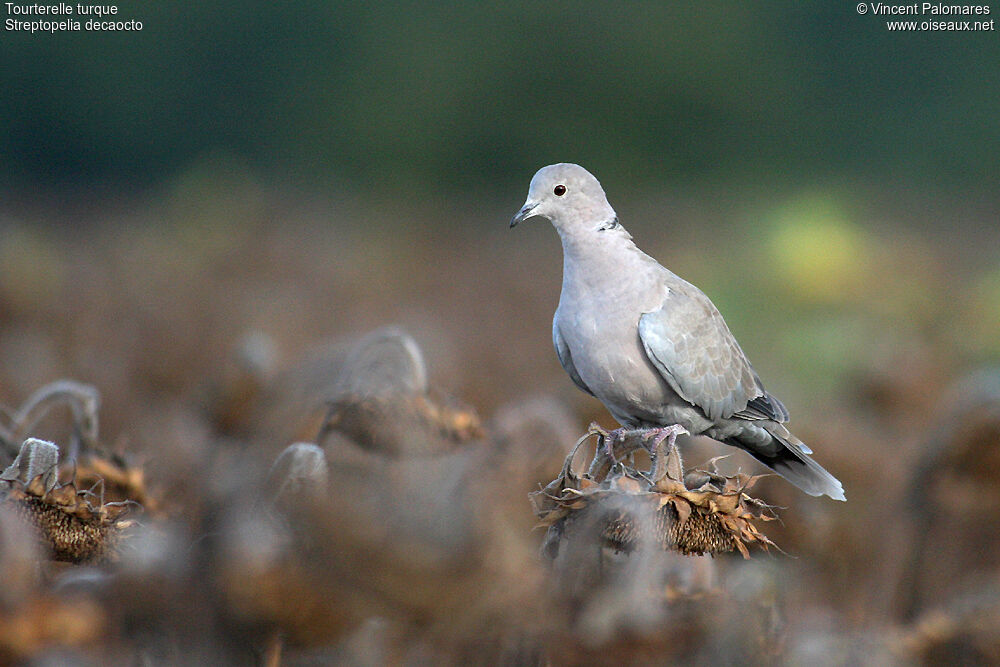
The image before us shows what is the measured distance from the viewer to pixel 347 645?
1858 millimetres

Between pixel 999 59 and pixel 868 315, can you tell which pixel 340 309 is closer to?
pixel 868 315

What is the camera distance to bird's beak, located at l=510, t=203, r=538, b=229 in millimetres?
2988

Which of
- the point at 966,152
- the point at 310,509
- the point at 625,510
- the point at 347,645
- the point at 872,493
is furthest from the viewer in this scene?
the point at 966,152

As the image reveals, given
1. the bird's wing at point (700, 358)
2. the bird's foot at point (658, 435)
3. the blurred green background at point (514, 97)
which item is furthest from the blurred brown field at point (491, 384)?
the blurred green background at point (514, 97)

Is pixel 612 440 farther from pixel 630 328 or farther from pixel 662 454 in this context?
pixel 630 328

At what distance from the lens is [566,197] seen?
3.10 m

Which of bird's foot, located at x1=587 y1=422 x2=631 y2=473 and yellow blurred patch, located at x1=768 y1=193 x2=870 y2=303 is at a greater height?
yellow blurred patch, located at x1=768 y1=193 x2=870 y2=303

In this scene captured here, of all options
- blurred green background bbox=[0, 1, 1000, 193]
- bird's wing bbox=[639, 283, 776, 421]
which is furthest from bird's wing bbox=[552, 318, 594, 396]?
blurred green background bbox=[0, 1, 1000, 193]

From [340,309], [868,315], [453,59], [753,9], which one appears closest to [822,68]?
[753,9]

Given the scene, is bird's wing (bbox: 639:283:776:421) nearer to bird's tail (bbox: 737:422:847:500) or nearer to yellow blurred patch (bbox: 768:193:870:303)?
bird's tail (bbox: 737:422:847:500)

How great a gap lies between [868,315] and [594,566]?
9.00m

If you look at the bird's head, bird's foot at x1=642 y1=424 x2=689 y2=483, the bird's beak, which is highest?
the bird's head

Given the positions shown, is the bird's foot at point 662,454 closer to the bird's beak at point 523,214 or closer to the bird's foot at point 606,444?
the bird's foot at point 606,444

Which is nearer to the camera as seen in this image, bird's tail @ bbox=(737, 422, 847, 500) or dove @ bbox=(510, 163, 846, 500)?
dove @ bbox=(510, 163, 846, 500)
